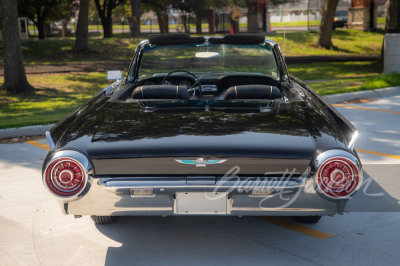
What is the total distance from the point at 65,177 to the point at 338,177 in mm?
1690

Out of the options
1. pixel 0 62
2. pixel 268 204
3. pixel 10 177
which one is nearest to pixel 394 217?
pixel 268 204

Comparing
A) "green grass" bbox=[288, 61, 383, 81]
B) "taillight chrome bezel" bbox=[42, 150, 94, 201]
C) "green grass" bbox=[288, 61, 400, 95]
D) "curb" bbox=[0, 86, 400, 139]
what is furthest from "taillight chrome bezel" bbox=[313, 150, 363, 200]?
"green grass" bbox=[288, 61, 383, 81]

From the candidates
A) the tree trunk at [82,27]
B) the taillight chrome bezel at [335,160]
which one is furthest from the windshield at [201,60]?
the tree trunk at [82,27]

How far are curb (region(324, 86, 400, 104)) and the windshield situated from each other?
4.93 m

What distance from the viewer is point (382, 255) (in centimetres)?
371

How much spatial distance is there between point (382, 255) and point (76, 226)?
7.59 feet

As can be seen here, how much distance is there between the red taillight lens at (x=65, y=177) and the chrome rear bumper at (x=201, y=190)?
70mm

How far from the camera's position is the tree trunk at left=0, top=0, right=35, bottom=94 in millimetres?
13460

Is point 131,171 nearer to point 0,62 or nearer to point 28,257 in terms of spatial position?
point 28,257

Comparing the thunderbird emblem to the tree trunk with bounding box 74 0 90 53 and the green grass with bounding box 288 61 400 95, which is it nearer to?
the green grass with bounding box 288 61 400 95

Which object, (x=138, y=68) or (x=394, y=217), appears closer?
(x=394, y=217)

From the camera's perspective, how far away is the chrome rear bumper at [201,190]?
3314 mm

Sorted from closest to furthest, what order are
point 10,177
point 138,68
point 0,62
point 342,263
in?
point 342,263 < point 138,68 < point 10,177 < point 0,62

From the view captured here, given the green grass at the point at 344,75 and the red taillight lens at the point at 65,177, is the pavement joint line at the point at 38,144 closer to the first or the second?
the red taillight lens at the point at 65,177
